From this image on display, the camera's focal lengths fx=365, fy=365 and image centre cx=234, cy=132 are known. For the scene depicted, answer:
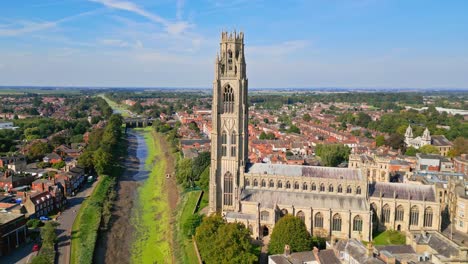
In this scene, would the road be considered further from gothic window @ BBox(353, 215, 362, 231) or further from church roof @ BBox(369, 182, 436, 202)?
church roof @ BBox(369, 182, 436, 202)

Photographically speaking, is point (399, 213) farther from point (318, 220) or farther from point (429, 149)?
point (429, 149)

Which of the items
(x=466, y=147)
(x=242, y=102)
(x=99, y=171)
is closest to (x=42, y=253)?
(x=242, y=102)

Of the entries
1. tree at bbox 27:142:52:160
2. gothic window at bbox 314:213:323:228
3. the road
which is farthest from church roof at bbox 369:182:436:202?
tree at bbox 27:142:52:160

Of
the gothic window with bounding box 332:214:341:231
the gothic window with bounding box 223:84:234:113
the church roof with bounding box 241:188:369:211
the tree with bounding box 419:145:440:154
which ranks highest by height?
the gothic window with bounding box 223:84:234:113

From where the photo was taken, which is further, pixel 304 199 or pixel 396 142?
pixel 396 142

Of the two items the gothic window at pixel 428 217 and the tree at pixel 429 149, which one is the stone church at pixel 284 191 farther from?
the tree at pixel 429 149

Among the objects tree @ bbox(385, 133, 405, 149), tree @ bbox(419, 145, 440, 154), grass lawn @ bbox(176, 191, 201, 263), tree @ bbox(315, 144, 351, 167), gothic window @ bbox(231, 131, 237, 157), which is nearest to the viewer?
grass lawn @ bbox(176, 191, 201, 263)

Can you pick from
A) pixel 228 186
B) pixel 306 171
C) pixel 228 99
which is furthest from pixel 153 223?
pixel 306 171
